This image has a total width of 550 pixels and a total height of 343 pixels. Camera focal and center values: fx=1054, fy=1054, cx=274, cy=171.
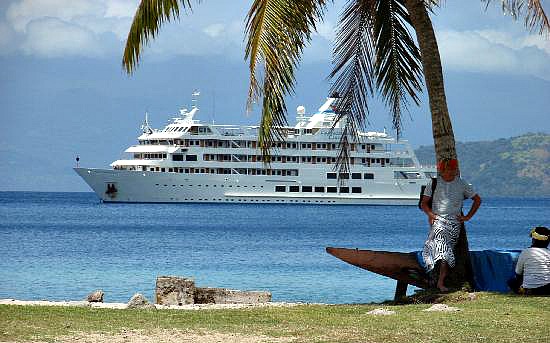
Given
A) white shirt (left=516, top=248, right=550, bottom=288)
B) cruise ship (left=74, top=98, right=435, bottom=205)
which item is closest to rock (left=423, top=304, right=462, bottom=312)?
white shirt (left=516, top=248, right=550, bottom=288)

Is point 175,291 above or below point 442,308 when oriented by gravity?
below

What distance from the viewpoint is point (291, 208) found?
7125 cm

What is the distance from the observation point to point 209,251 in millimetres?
31344

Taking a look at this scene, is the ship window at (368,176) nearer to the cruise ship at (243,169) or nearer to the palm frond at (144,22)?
the cruise ship at (243,169)

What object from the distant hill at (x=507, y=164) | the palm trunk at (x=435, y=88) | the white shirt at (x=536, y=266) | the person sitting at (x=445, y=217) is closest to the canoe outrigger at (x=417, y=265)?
the palm trunk at (x=435, y=88)

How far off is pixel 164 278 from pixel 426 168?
204ft

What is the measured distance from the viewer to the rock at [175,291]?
11023 millimetres

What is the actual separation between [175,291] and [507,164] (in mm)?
161628

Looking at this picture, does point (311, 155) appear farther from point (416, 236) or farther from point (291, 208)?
point (416, 236)

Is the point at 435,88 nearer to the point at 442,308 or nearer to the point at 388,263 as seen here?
the point at 388,263

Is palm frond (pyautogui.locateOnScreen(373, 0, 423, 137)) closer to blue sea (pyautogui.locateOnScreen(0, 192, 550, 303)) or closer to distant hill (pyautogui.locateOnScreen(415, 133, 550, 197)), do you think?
blue sea (pyautogui.locateOnScreen(0, 192, 550, 303))

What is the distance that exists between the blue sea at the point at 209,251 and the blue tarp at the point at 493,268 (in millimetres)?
7042

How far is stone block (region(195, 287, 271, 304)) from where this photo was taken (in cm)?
1131

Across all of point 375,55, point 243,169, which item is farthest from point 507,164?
point 375,55
